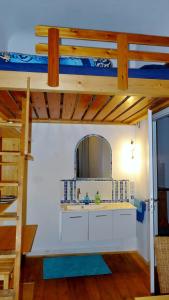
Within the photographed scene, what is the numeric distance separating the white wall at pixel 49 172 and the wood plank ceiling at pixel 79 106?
8.6 inches

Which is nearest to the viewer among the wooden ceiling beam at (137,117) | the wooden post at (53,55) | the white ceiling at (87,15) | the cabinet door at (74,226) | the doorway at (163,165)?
the wooden post at (53,55)

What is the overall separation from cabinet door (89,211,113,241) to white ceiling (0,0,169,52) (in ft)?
8.76

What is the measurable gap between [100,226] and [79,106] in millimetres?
1850

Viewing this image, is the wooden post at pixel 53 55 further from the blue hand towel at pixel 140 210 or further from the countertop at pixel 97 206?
the blue hand towel at pixel 140 210

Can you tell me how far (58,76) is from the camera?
202 centimetres

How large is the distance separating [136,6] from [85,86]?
1.80 meters

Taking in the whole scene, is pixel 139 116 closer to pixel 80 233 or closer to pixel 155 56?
pixel 155 56

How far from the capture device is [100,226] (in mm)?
3590

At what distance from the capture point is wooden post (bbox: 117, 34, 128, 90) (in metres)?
2.08

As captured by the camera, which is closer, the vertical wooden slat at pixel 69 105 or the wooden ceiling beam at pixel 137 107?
the vertical wooden slat at pixel 69 105

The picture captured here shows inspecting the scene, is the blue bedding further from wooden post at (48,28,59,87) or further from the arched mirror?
the arched mirror

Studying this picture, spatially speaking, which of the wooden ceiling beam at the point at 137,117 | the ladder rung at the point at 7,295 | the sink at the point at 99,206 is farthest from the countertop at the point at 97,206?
the ladder rung at the point at 7,295

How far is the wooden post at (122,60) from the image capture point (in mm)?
2078

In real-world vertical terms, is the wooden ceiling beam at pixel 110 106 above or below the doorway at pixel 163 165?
above
